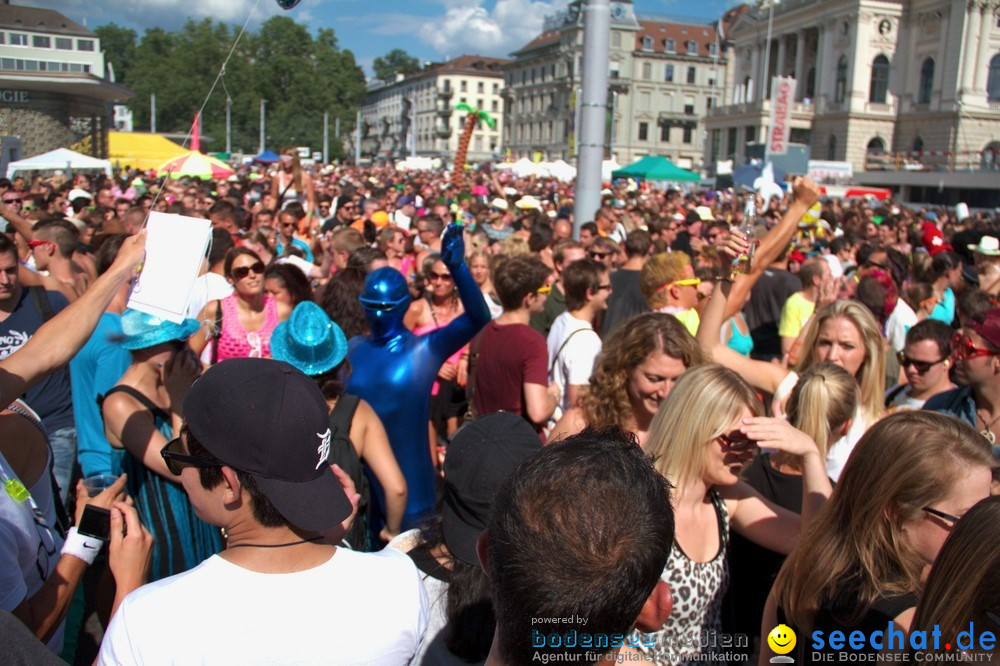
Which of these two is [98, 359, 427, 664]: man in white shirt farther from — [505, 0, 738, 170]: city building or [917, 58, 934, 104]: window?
[505, 0, 738, 170]: city building

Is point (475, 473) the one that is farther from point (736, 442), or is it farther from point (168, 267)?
point (168, 267)

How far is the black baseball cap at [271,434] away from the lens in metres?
1.60

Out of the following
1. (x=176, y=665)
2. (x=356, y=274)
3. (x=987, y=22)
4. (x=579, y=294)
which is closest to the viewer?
(x=176, y=665)

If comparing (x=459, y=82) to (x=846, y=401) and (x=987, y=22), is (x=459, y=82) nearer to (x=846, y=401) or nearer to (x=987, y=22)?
(x=987, y=22)

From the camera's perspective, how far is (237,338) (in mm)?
4516

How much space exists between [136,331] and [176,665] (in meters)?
1.93

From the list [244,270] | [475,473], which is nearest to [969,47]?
[244,270]

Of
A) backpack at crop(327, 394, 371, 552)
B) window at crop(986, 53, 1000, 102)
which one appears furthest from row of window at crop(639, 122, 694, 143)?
backpack at crop(327, 394, 371, 552)

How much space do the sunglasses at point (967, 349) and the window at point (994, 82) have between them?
201 feet

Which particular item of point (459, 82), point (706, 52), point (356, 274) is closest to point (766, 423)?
point (356, 274)

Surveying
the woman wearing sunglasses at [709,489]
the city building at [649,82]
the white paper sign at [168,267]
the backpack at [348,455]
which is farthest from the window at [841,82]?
the white paper sign at [168,267]

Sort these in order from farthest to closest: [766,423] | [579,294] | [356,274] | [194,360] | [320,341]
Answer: [356,274] → [579,294] → [194,360] → [320,341] → [766,423]

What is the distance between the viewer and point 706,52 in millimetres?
95438

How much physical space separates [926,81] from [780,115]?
47.8 m
